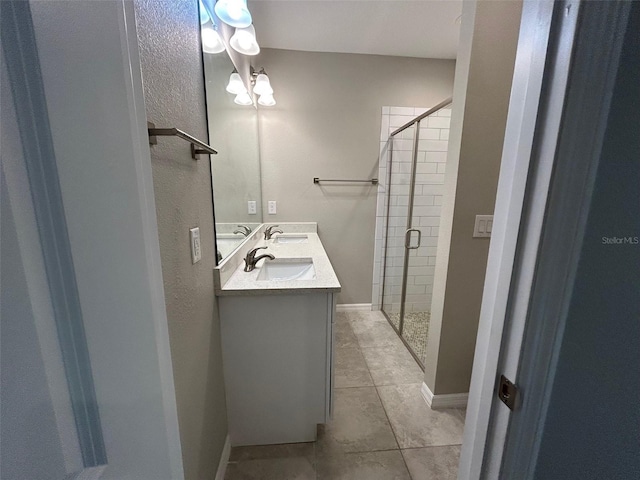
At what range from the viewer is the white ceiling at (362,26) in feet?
5.96

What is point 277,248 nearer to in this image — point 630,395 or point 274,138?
point 274,138

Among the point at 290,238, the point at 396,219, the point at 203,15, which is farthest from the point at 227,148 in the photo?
the point at 396,219

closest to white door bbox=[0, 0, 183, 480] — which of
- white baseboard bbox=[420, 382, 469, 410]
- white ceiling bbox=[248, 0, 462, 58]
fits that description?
white baseboard bbox=[420, 382, 469, 410]

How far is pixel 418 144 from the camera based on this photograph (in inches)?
90.1

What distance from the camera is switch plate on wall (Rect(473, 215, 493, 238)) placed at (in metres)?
1.43

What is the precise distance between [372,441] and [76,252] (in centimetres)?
165

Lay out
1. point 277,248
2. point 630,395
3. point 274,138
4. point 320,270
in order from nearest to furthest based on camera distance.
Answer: point 630,395 → point 320,270 → point 277,248 → point 274,138

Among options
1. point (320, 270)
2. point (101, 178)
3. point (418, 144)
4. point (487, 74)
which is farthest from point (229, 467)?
point (418, 144)

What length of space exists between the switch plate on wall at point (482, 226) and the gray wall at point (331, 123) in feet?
4.67

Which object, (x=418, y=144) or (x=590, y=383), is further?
(x=418, y=144)

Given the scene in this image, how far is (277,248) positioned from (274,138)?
1.19 m

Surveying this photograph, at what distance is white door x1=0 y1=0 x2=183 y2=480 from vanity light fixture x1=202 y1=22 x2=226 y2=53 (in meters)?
0.72

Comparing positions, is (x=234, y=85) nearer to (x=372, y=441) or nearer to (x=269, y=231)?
(x=269, y=231)

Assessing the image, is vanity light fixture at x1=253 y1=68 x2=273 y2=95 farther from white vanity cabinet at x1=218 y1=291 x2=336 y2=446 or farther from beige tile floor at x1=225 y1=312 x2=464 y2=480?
beige tile floor at x1=225 y1=312 x2=464 y2=480
